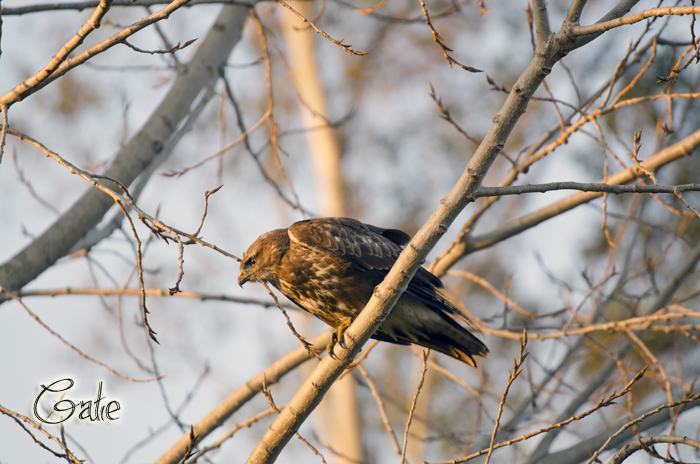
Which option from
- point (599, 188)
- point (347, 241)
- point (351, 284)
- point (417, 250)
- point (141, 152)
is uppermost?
point (347, 241)

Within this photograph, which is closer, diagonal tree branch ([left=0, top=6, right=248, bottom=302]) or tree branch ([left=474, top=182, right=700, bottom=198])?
tree branch ([left=474, top=182, right=700, bottom=198])

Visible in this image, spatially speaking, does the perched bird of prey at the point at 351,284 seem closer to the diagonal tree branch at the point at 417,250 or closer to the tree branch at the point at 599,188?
the diagonal tree branch at the point at 417,250

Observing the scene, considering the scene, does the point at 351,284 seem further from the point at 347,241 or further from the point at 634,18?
the point at 634,18

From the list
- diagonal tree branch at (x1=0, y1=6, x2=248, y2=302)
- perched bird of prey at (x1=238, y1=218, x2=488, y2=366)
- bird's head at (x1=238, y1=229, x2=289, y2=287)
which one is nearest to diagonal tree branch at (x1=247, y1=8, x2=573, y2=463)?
perched bird of prey at (x1=238, y1=218, x2=488, y2=366)

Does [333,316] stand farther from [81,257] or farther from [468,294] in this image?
[468,294]

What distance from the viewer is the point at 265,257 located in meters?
3.89

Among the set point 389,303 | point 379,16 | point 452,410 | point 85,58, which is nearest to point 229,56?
point 379,16

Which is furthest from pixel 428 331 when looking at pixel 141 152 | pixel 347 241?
pixel 141 152

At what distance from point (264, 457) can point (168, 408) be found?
3.34 feet

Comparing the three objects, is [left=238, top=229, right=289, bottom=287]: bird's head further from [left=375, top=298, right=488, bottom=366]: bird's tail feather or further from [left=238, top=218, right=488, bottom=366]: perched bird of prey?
[left=375, top=298, right=488, bottom=366]: bird's tail feather

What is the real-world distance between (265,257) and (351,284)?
605 millimetres

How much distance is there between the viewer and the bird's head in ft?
12.6

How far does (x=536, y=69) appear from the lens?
221cm

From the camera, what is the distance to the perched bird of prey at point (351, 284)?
3.61m
